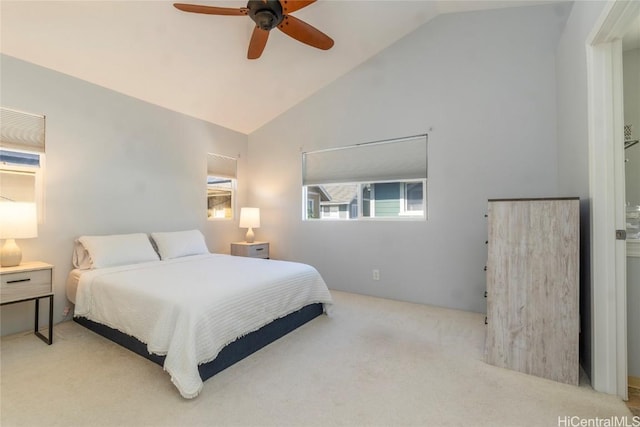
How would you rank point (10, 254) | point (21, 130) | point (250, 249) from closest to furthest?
point (10, 254) → point (21, 130) → point (250, 249)

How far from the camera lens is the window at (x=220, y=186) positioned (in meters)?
4.43

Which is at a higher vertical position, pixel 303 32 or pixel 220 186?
pixel 303 32

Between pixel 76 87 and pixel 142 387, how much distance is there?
304 centimetres

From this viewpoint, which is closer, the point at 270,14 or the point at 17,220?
the point at 270,14

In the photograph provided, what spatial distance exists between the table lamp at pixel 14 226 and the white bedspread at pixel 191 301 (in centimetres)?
51

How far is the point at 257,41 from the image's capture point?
2.40 m

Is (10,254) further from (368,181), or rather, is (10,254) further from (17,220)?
(368,181)

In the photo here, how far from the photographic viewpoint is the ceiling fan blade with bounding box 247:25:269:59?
225cm

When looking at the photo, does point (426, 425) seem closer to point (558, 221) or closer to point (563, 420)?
point (563, 420)

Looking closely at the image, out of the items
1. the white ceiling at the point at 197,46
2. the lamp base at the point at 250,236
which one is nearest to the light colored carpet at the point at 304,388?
the lamp base at the point at 250,236

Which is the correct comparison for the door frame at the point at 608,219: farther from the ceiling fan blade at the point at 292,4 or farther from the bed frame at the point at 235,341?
the bed frame at the point at 235,341

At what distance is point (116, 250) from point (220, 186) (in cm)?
191

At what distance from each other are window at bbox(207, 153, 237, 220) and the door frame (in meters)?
4.29

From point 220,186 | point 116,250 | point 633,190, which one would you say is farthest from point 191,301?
point 633,190
